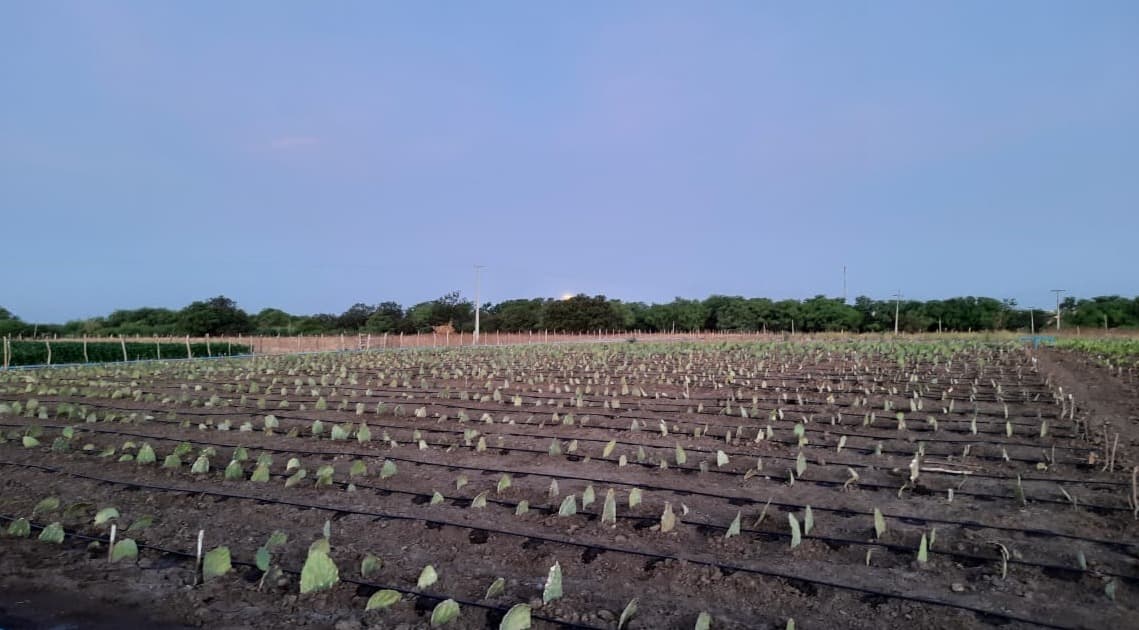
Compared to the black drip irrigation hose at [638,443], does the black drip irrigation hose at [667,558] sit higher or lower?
lower

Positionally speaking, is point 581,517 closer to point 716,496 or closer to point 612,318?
point 716,496

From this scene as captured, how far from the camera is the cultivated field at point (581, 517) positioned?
409 cm

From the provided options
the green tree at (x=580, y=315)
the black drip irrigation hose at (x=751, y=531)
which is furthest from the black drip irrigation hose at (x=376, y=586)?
the green tree at (x=580, y=315)

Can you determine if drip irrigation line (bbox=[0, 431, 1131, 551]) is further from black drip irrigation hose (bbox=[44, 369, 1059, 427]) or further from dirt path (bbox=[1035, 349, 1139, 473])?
black drip irrigation hose (bbox=[44, 369, 1059, 427])

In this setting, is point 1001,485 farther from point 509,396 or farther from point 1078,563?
point 509,396

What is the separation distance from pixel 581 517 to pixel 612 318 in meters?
68.7

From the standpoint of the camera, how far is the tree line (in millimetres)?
60250

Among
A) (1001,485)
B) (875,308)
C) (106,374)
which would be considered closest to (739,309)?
(875,308)

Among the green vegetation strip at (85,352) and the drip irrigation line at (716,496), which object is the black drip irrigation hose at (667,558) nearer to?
the drip irrigation line at (716,496)

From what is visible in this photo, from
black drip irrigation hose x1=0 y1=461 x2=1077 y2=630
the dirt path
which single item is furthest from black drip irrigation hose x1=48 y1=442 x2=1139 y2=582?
the dirt path

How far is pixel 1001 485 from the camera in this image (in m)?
6.75

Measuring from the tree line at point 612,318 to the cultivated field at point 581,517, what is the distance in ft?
176

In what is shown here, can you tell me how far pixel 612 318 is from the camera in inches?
2926

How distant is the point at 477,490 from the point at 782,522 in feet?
9.29
